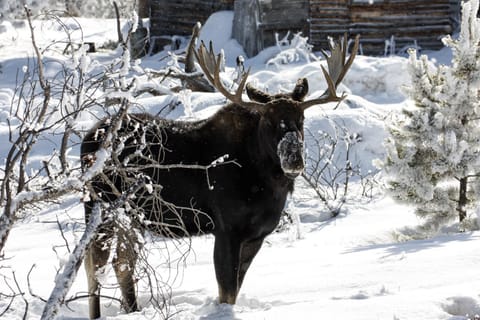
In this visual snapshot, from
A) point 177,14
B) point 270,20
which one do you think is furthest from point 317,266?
point 177,14

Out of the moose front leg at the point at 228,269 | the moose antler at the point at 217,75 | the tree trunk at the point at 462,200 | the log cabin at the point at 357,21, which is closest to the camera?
the moose front leg at the point at 228,269

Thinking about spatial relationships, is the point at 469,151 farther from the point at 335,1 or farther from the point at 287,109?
the point at 335,1

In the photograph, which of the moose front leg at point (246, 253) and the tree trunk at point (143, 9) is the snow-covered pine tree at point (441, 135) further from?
the tree trunk at point (143, 9)

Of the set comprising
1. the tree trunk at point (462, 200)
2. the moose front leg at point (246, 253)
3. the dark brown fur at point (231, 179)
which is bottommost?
the tree trunk at point (462, 200)

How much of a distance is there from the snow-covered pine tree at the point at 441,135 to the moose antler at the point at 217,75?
103 inches

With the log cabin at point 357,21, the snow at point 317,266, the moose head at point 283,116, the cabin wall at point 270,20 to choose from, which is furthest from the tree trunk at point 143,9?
the moose head at point 283,116

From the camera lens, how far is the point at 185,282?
6930 millimetres

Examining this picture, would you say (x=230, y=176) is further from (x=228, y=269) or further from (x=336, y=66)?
(x=336, y=66)

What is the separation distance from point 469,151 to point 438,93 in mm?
Answer: 718

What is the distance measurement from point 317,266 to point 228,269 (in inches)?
51.8

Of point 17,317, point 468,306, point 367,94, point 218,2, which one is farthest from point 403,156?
point 218,2

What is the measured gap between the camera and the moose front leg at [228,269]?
601cm

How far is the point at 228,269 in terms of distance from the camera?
6.01m

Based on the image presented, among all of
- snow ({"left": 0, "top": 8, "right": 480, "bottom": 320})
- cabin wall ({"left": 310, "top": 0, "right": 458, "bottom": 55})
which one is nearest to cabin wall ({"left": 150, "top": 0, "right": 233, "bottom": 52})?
cabin wall ({"left": 310, "top": 0, "right": 458, "bottom": 55})
